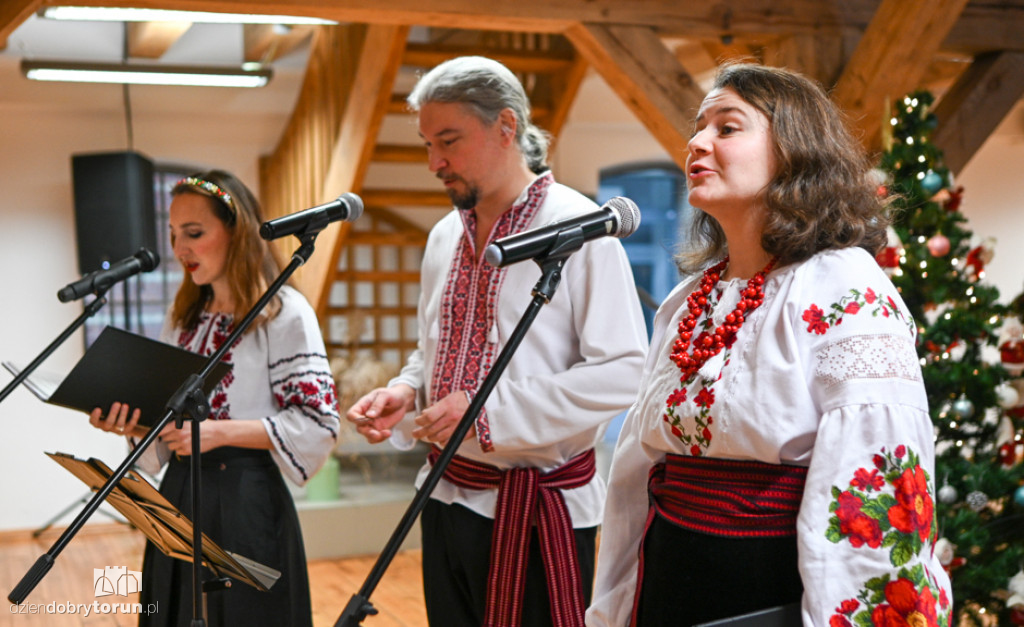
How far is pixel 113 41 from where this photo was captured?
5.67m

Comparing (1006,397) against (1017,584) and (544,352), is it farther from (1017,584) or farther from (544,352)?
(544,352)

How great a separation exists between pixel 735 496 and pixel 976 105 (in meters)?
2.81

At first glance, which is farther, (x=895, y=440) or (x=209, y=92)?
(x=209, y=92)

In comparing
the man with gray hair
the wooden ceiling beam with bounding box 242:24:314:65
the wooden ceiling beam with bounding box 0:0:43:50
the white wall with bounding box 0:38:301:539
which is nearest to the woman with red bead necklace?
the man with gray hair

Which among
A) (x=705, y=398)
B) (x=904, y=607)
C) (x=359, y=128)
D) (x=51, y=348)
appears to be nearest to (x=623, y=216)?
(x=705, y=398)

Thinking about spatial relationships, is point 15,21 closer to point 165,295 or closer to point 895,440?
point 895,440

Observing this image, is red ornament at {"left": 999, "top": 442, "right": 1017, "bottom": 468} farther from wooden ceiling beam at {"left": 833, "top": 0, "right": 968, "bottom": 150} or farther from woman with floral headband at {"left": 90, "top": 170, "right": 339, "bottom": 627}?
woman with floral headband at {"left": 90, "top": 170, "right": 339, "bottom": 627}

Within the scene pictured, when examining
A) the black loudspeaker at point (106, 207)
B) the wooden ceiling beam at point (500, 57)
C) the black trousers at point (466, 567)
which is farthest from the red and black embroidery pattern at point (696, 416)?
the black loudspeaker at point (106, 207)

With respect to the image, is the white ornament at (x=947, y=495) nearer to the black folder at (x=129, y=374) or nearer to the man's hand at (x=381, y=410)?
the man's hand at (x=381, y=410)

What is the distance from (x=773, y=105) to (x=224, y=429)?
1258mm

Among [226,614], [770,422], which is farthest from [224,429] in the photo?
[770,422]

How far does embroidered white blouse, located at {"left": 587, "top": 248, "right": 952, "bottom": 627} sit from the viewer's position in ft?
3.86

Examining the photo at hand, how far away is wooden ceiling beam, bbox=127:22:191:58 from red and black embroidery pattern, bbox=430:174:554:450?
11.5 ft

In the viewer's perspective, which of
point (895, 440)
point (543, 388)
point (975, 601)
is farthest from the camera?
point (975, 601)
